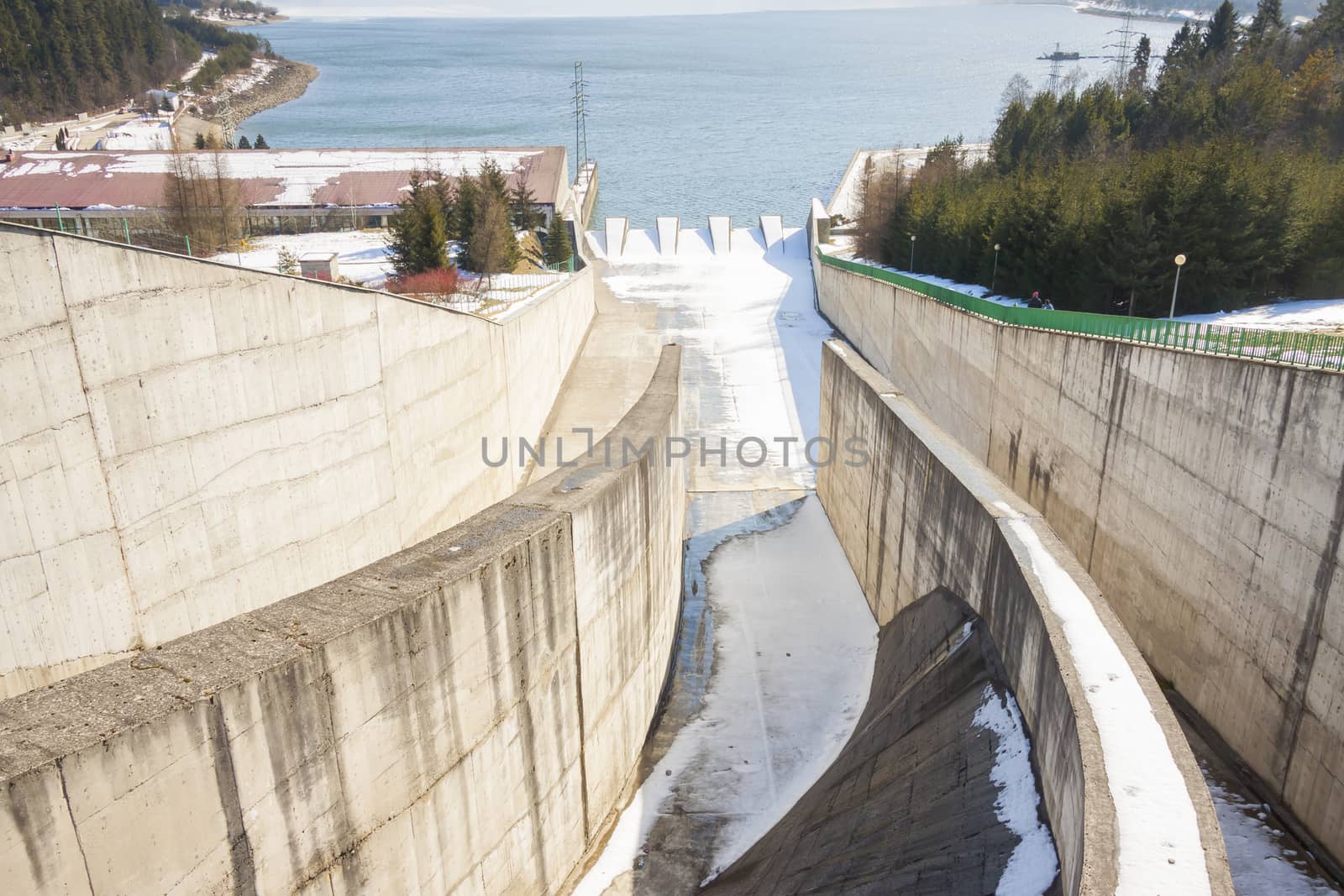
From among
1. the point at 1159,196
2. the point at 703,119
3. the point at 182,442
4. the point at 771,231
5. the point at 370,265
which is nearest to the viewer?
the point at 182,442

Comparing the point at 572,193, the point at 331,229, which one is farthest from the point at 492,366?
the point at 572,193

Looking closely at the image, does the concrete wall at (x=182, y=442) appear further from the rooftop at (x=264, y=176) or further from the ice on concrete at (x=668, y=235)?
the ice on concrete at (x=668, y=235)

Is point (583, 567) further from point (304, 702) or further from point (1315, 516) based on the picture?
point (1315, 516)

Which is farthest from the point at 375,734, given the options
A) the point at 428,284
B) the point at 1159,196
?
the point at 1159,196

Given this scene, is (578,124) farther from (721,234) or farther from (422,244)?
(422,244)

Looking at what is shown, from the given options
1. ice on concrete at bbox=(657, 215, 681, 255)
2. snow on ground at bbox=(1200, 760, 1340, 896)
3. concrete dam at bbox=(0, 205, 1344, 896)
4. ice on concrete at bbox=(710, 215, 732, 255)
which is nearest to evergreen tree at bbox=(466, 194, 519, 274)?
concrete dam at bbox=(0, 205, 1344, 896)
